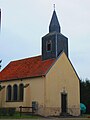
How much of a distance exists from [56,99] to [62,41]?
8928 mm

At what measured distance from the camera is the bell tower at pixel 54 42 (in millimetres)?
42688

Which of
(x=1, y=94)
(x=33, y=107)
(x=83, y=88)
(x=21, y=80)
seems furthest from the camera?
(x=83, y=88)

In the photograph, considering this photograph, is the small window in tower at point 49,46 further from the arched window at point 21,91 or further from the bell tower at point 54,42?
the arched window at point 21,91

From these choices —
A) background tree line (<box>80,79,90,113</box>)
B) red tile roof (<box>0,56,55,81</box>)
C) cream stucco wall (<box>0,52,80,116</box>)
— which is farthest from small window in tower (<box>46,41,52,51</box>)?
background tree line (<box>80,79,90,113</box>)

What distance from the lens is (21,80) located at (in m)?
44.3

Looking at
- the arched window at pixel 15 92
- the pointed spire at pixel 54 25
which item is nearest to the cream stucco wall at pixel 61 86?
the pointed spire at pixel 54 25

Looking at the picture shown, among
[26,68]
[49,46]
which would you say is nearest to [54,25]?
[49,46]

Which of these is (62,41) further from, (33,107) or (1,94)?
(1,94)

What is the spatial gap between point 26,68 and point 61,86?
7147 millimetres

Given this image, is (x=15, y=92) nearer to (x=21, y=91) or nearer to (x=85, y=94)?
(x=21, y=91)

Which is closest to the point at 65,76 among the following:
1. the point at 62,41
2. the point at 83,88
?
the point at 62,41

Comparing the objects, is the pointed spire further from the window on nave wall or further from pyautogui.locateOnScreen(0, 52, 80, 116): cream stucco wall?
A: the window on nave wall

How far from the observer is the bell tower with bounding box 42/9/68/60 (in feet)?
140

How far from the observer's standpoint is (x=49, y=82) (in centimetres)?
4038
